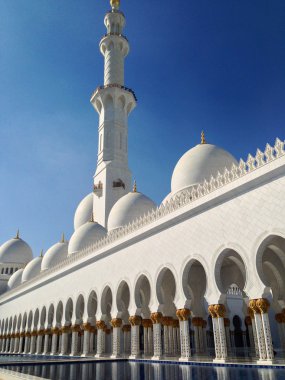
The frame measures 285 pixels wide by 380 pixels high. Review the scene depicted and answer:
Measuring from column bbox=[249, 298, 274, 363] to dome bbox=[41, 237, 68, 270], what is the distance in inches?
693

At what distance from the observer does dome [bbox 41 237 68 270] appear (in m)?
24.0

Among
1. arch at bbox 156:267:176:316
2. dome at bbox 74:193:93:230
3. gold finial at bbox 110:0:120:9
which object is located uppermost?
gold finial at bbox 110:0:120:9

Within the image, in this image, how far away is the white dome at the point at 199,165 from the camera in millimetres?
13477

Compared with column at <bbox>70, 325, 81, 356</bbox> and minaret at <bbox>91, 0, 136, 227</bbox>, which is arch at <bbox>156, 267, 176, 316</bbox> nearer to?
column at <bbox>70, 325, 81, 356</bbox>

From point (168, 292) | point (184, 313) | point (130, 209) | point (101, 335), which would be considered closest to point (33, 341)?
point (101, 335)

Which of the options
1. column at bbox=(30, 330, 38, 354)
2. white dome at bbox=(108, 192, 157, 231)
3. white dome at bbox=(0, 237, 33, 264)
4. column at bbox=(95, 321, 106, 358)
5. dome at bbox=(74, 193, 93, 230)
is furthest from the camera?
white dome at bbox=(0, 237, 33, 264)

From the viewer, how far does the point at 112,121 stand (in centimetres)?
2280

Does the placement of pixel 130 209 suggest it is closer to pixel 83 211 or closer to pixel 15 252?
pixel 83 211

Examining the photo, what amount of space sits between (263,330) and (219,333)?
1349mm

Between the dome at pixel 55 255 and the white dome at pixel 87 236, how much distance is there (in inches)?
173

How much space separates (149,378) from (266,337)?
3076mm

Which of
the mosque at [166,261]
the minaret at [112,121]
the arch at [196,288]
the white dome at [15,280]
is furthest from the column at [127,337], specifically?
the white dome at [15,280]

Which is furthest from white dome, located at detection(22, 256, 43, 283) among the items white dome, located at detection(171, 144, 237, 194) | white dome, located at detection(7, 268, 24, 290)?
white dome, located at detection(171, 144, 237, 194)

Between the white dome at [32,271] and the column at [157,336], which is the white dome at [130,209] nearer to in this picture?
the column at [157,336]
